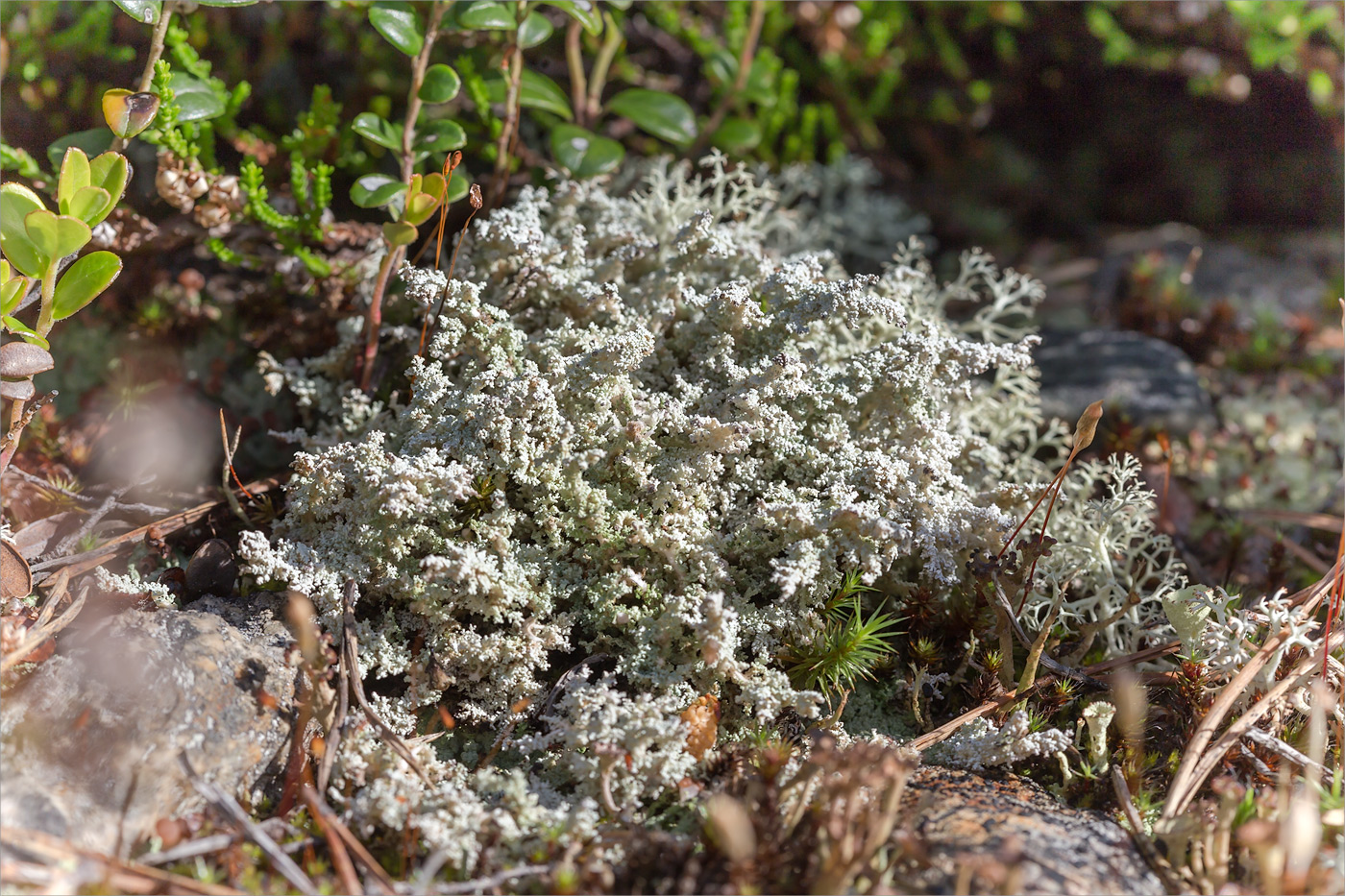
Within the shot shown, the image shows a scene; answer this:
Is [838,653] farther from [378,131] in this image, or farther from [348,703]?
[378,131]

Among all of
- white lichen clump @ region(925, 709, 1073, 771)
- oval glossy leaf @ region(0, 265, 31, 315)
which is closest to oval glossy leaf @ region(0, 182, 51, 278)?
oval glossy leaf @ region(0, 265, 31, 315)

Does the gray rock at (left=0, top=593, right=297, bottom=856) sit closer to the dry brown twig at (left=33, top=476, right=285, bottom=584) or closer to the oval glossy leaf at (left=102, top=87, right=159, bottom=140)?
the dry brown twig at (left=33, top=476, right=285, bottom=584)

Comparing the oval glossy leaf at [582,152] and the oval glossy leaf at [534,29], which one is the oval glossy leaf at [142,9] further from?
the oval glossy leaf at [582,152]

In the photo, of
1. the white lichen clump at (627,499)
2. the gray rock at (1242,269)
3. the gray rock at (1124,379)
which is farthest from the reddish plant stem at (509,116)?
the gray rock at (1242,269)

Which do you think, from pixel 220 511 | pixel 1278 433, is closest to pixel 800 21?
pixel 1278 433

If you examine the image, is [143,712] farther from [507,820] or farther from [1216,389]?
[1216,389]
